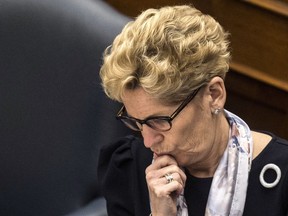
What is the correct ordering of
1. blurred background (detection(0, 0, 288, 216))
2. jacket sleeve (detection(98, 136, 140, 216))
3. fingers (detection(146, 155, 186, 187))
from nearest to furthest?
fingers (detection(146, 155, 186, 187))
jacket sleeve (detection(98, 136, 140, 216))
blurred background (detection(0, 0, 288, 216))

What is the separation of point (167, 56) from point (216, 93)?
132mm

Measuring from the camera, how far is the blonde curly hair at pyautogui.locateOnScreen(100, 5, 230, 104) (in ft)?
4.38

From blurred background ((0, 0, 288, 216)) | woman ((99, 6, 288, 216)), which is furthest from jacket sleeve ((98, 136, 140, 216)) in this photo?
blurred background ((0, 0, 288, 216))

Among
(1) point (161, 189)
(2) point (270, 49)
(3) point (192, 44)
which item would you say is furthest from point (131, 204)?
(2) point (270, 49)

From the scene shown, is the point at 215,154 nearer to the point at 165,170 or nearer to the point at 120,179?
the point at 165,170

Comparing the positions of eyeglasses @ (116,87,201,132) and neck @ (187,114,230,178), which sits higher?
eyeglasses @ (116,87,201,132)

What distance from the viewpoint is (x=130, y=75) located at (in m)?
1.35

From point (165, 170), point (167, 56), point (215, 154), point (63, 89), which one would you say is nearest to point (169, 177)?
point (165, 170)

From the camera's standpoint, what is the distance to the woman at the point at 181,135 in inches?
52.9

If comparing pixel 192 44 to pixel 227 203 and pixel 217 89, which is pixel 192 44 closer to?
pixel 217 89

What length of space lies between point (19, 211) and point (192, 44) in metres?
0.87

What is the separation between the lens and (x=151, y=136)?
1422 mm

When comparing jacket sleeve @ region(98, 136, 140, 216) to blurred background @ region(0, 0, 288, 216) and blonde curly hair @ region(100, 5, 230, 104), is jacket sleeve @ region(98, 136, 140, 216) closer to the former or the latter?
blurred background @ region(0, 0, 288, 216)

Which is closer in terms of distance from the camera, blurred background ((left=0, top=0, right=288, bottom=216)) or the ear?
the ear
